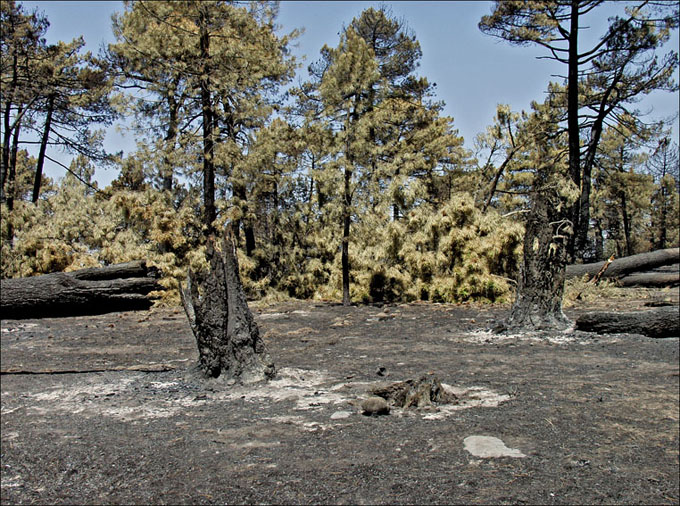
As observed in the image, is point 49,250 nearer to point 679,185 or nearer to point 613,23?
point 613,23

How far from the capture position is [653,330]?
18.3 ft

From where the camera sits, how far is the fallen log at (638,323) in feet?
18.0

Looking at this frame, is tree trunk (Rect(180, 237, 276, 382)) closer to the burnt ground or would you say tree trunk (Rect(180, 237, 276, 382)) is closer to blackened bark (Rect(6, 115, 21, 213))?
Answer: the burnt ground

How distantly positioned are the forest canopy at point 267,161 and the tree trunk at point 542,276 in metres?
3.09

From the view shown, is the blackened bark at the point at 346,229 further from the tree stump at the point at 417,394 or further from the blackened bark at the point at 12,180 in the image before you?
the blackened bark at the point at 12,180

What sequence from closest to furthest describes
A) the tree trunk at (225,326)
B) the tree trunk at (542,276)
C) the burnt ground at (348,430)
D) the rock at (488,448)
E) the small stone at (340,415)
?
the burnt ground at (348,430) → the rock at (488,448) → the small stone at (340,415) → the tree trunk at (225,326) → the tree trunk at (542,276)

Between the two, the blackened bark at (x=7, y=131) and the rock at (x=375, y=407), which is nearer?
the rock at (x=375, y=407)

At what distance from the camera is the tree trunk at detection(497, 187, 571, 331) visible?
6410 mm

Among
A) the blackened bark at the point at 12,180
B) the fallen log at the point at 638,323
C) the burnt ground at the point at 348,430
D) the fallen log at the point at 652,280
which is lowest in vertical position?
the burnt ground at the point at 348,430

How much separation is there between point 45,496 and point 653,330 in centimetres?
575

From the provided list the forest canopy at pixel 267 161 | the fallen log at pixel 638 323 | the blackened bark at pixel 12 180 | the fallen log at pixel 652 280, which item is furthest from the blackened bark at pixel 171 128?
the fallen log at pixel 652 280

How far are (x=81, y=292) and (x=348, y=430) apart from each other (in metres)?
8.77

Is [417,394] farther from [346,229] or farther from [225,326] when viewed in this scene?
[346,229]

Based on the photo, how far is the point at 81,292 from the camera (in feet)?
33.1
